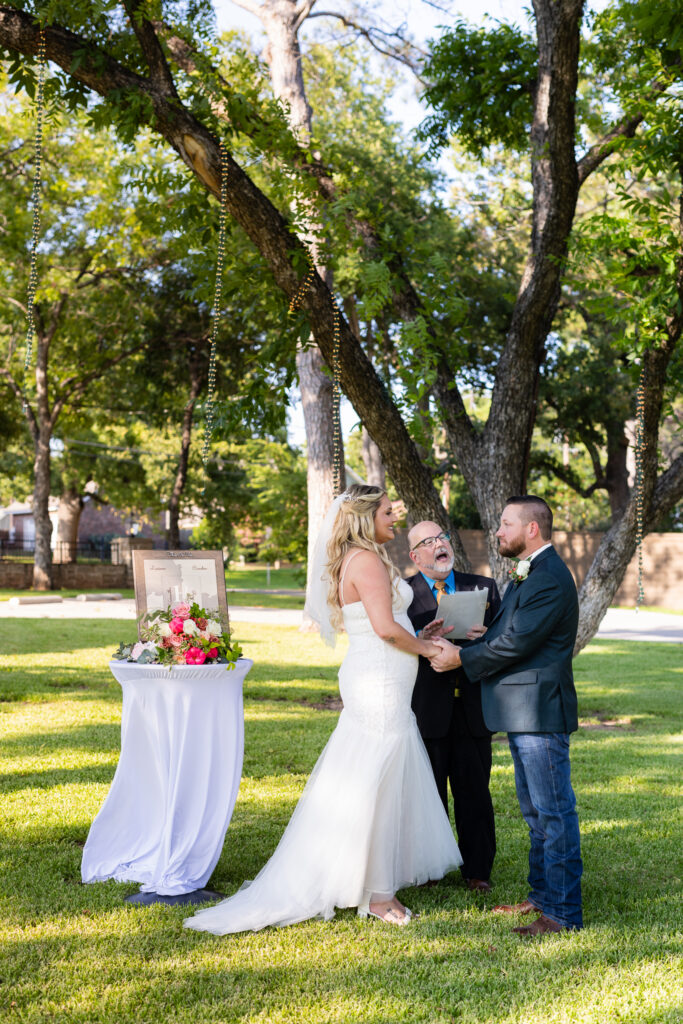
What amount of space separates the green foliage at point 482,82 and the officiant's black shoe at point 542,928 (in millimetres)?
7494

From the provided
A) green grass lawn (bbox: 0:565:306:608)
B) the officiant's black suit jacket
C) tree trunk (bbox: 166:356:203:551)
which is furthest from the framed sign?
tree trunk (bbox: 166:356:203:551)

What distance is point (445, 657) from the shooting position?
460 cm

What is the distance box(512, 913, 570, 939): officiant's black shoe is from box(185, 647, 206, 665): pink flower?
6.64 ft

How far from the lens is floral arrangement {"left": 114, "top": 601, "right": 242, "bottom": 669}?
4.90 m

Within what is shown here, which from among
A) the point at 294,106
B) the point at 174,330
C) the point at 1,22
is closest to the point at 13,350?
the point at 174,330

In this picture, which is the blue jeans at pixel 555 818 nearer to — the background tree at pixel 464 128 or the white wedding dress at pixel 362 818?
the white wedding dress at pixel 362 818

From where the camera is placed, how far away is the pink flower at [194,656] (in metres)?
4.88

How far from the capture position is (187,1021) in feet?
11.0

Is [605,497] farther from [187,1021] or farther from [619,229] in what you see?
[187,1021]

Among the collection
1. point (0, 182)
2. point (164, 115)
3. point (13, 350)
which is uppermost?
point (0, 182)

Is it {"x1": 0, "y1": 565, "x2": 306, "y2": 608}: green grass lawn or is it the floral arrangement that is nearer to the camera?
the floral arrangement

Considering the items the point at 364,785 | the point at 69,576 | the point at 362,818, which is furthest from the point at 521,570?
the point at 69,576

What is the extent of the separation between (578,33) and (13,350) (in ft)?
78.9

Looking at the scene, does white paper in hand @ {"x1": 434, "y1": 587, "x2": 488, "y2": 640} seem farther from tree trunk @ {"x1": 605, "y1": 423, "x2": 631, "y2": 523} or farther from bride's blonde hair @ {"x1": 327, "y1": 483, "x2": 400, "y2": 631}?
tree trunk @ {"x1": 605, "y1": 423, "x2": 631, "y2": 523}
